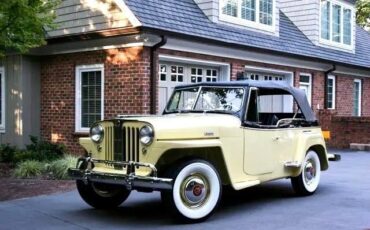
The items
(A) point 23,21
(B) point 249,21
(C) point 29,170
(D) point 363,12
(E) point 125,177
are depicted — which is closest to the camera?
(E) point 125,177

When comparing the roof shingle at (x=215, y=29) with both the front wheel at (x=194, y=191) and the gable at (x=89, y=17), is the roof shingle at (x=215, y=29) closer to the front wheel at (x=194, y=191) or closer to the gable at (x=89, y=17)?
the gable at (x=89, y=17)

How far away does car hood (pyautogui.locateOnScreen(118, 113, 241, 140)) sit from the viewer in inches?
255

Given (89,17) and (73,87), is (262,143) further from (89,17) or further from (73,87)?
(73,87)

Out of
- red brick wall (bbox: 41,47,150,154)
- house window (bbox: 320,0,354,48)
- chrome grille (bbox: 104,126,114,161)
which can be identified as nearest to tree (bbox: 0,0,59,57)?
red brick wall (bbox: 41,47,150,154)

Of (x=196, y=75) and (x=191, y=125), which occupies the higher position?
(x=196, y=75)

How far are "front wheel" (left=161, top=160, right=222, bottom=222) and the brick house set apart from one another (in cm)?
552

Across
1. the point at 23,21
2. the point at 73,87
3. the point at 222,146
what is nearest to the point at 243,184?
the point at 222,146

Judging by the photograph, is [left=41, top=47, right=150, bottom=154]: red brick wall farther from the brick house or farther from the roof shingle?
the roof shingle

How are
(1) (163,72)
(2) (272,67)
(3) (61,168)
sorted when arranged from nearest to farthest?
1. (3) (61,168)
2. (1) (163,72)
3. (2) (272,67)

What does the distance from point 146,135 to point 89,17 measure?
715cm

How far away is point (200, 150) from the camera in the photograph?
22.3ft

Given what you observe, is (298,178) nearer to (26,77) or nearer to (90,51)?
(90,51)

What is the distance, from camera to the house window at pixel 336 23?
62.7 ft

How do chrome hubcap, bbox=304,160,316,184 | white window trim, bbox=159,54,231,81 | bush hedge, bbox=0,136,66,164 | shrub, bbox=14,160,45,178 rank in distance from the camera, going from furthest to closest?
white window trim, bbox=159,54,231,81 → bush hedge, bbox=0,136,66,164 → shrub, bbox=14,160,45,178 → chrome hubcap, bbox=304,160,316,184
